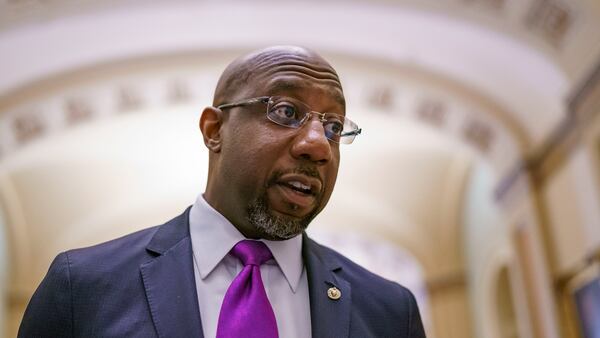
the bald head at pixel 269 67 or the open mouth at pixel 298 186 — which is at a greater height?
the bald head at pixel 269 67

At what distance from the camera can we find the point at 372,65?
355 inches

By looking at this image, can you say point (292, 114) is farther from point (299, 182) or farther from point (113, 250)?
point (113, 250)

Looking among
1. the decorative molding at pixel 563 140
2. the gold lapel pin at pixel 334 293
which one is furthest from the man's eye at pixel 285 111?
the decorative molding at pixel 563 140

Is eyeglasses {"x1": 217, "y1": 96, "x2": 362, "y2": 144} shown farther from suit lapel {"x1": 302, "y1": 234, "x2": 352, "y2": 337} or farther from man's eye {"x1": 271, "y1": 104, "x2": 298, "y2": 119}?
suit lapel {"x1": 302, "y1": 234, "x2": 352, "y2": 337}

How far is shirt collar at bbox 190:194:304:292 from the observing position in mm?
1557

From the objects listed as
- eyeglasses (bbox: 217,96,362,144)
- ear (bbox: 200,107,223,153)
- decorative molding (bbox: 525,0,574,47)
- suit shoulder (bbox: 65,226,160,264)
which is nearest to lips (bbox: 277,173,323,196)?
eyeglasses (bbox: 217,96,362,144)

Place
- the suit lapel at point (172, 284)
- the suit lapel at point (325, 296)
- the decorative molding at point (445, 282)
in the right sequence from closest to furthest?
the suit lapel at point (172, 284), the suit lapel at point (325, 296), the decorative molding at point (445, 282)

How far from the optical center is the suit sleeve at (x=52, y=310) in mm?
1416

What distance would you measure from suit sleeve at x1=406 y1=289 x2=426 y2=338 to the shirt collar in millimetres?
295

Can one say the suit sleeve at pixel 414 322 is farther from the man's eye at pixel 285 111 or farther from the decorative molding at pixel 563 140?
the decorative molding at pixel 563 140

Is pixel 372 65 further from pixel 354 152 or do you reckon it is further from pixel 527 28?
pixel 354 152

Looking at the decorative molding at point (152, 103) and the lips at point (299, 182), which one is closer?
the lips at point (299, 182)

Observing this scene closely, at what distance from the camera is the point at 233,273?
157 cm

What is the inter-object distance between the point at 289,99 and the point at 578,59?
248 inches
